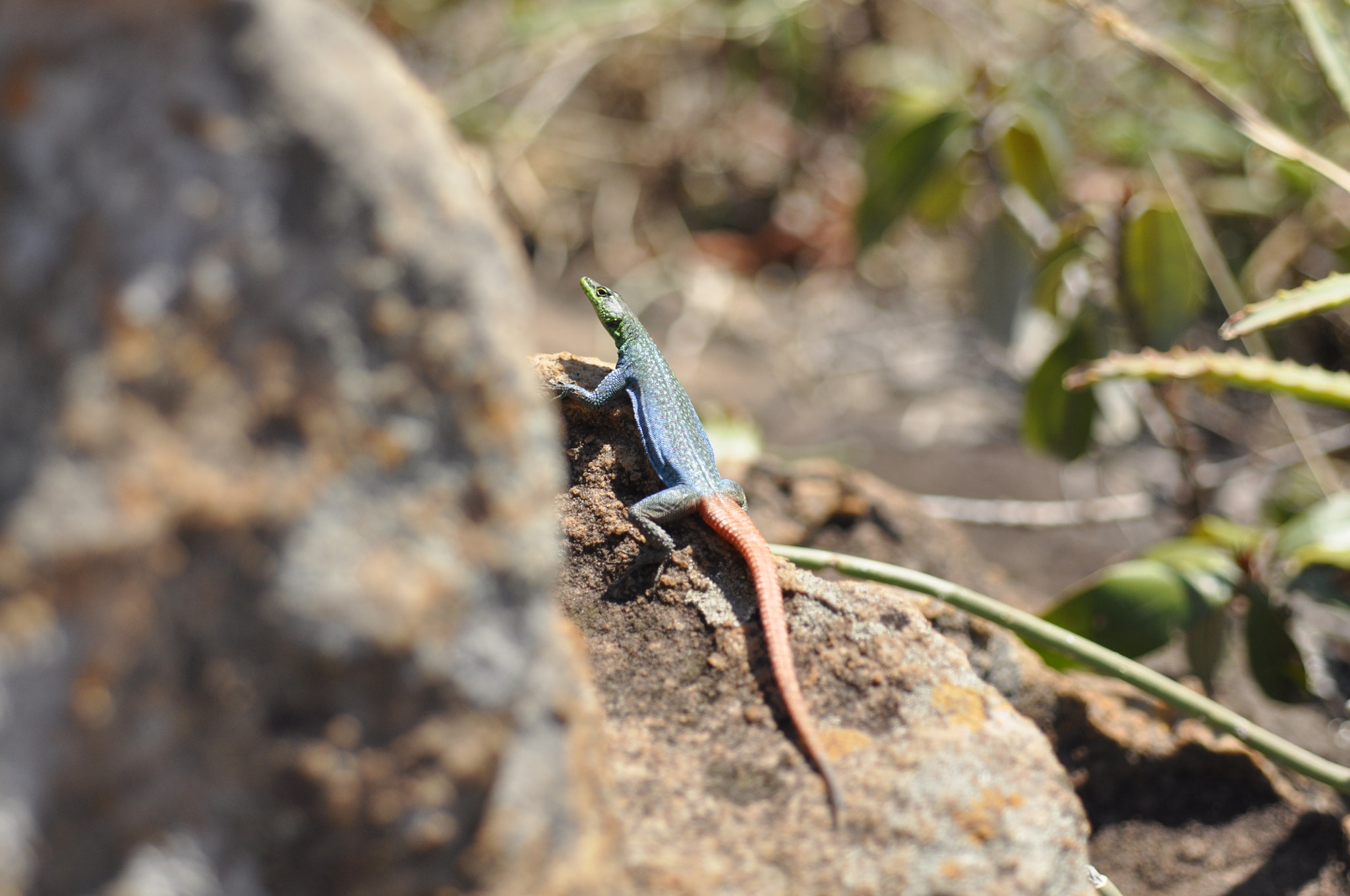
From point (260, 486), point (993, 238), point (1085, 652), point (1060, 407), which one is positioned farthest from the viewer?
point (993, 238)

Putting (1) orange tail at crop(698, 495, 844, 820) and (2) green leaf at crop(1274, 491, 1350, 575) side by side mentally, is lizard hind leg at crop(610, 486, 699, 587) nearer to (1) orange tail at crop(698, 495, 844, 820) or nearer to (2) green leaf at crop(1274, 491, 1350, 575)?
(1) orange tail at crop(698, 495, 844, 820)

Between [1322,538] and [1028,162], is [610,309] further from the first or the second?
[1322,538]

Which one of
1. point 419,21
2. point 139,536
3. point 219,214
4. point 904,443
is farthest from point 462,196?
point 419,21

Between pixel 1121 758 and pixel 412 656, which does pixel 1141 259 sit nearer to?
pixel 1121 758

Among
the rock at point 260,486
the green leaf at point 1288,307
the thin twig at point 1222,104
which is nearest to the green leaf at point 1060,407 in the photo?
the thin twig at point 1222,104

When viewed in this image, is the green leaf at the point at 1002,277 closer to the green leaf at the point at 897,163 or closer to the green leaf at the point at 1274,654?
the green leaf at the point at 897,163

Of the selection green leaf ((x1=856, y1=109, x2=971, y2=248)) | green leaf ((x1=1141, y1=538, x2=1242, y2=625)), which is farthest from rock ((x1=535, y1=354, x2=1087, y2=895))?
green leaf ((x1=856, y1=109, x2=971, y2=248))

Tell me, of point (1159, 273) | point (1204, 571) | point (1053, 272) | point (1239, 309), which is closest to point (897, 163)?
point (1053, 272)
